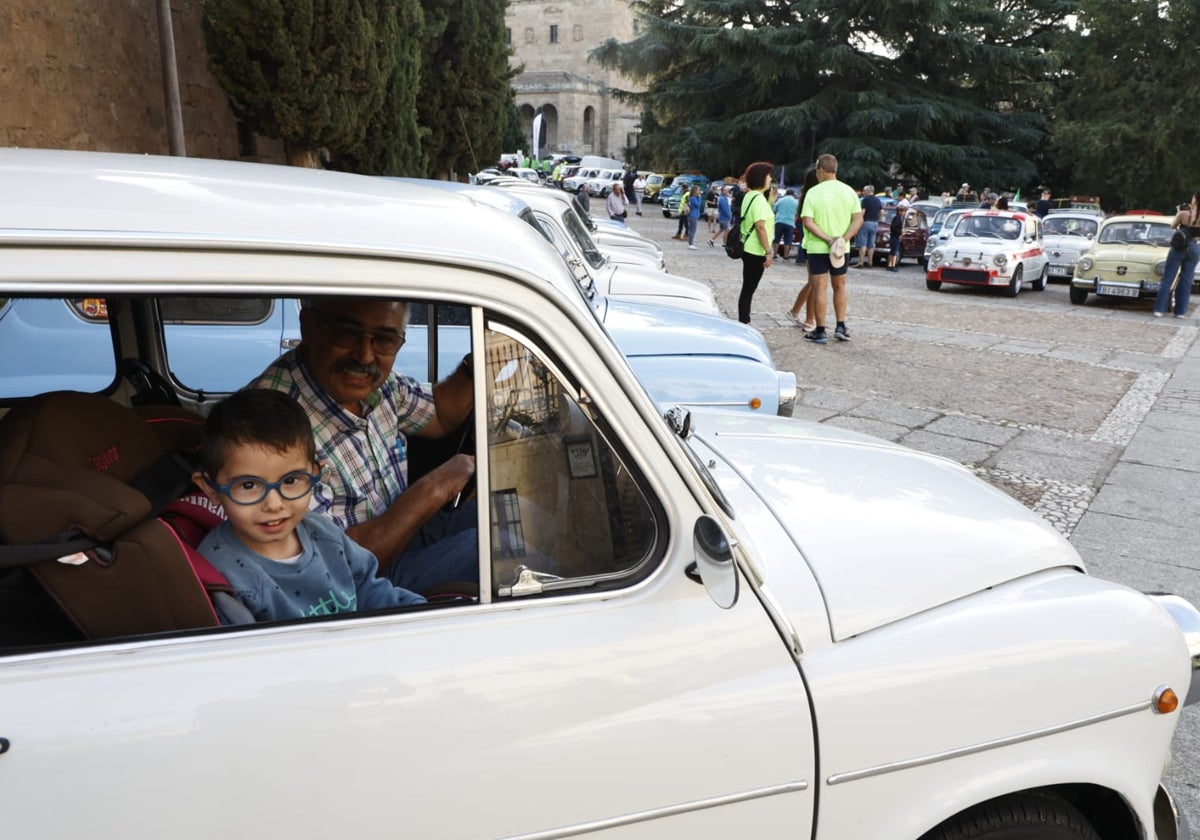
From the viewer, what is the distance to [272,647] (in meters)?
1.33

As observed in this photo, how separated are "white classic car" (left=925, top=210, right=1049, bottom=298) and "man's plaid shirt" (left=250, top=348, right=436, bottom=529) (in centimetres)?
1589

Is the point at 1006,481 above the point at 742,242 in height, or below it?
below

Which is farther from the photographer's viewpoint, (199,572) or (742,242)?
(742,242)

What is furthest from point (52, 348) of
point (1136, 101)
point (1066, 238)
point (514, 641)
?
point (1136, 101)

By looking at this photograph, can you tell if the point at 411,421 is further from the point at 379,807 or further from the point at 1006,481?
the point at 1006,481

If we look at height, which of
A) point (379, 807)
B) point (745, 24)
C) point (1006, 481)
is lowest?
point (1006, 481)

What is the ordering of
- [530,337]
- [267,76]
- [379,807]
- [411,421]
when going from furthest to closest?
[267,76]
[411,421]
[530,337]
[379,807]

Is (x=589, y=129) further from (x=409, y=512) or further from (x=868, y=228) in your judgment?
(x=409, y=512)

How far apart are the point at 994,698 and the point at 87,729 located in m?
1.48

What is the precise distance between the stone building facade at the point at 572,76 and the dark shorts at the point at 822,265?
6859 centimetres

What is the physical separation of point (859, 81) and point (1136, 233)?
21.7 meters

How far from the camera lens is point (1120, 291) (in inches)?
590

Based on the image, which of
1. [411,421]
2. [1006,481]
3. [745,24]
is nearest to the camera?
[411,421]

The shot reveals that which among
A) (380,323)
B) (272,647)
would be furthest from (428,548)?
(272,647)
